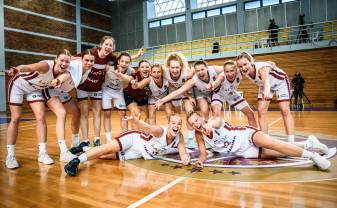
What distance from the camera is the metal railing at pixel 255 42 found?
13.9 meters

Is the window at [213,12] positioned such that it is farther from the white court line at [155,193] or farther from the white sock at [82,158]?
the white court line at [155,193]

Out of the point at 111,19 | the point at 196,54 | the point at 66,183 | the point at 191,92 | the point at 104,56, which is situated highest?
the point at 111,19

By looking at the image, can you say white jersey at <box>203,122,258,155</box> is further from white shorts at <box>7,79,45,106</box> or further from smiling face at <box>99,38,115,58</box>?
white shorts at <box>7,79,45,106</box>

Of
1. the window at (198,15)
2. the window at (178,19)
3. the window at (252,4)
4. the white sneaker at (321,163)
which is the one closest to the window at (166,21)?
the window at (178,19)

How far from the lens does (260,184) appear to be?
2.71m

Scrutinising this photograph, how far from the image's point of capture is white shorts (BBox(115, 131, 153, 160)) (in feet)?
12.5

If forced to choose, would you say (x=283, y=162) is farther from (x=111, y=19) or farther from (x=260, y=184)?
(x=111, y=19)

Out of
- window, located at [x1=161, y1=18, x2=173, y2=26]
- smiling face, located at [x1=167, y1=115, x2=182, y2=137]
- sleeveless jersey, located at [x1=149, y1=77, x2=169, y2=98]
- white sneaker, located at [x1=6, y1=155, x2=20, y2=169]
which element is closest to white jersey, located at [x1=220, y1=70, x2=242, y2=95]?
sleeveless jersey, located at [x1=149, y1=77, x2=169, y2=98]

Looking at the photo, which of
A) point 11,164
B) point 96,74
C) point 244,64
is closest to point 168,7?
point 96,74

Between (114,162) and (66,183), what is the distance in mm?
944

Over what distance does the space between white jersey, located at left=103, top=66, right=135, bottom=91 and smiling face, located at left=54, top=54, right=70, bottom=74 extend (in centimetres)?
107

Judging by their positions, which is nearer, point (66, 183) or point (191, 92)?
point (66, 183)

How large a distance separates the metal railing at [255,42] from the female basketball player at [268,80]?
32.0ft

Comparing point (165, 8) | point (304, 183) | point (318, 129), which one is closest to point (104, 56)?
point (304, 183)
